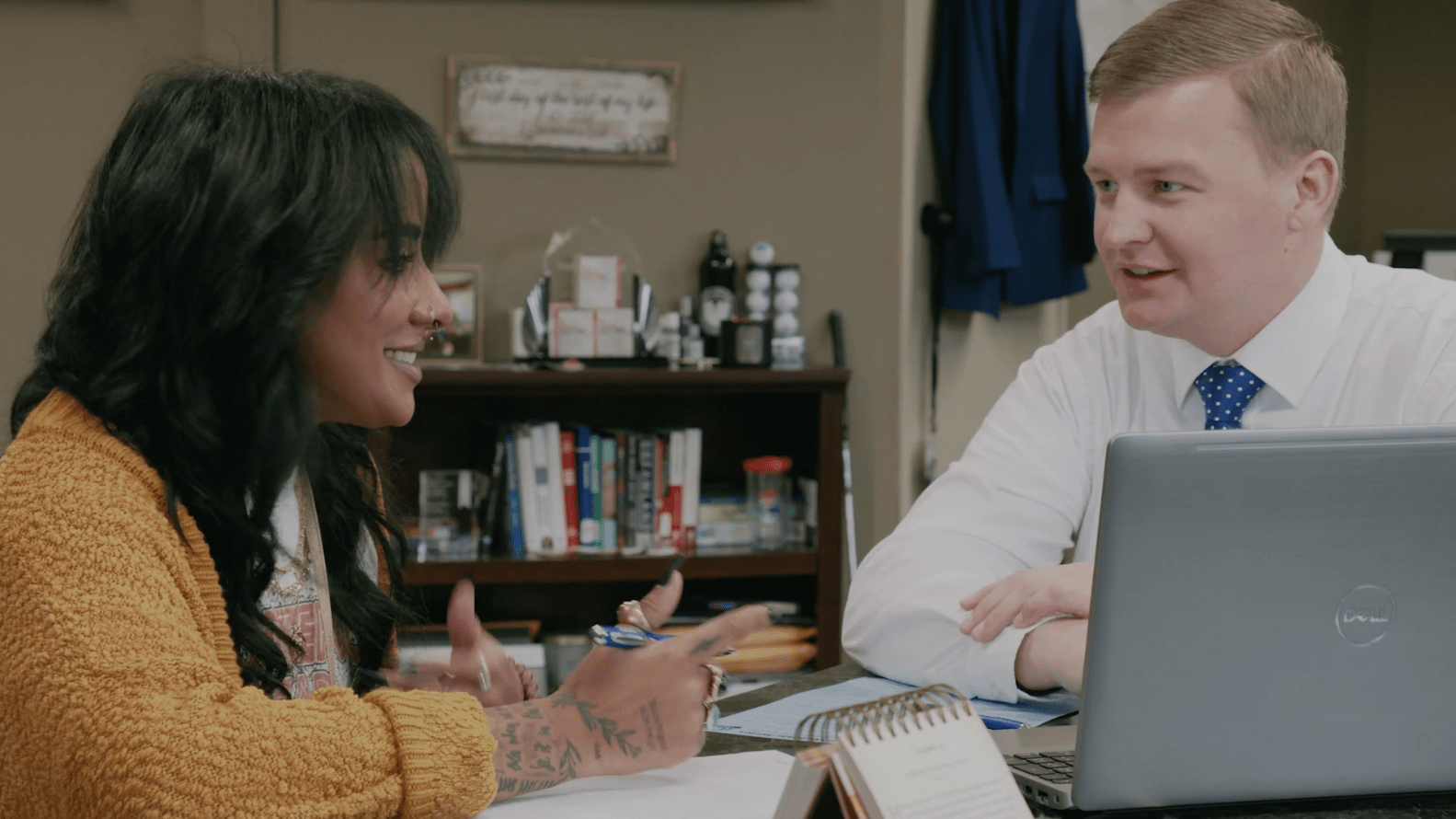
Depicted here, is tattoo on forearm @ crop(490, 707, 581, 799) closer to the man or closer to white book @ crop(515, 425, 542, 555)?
the man

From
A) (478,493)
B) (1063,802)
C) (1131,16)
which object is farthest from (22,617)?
(1131,16)

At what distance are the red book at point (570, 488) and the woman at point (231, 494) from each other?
6.19 ft

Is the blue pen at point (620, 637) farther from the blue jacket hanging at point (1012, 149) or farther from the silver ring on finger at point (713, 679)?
the blue jacket hanging at point (1012, 149)

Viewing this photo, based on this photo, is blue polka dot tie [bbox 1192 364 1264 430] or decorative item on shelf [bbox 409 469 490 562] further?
decorative item on shelf [bbox 409 469 490 562]

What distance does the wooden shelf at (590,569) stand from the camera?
2928 millimetres

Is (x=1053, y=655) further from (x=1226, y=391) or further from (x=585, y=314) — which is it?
(x=585, y=314)

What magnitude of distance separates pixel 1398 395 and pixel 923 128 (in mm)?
2097

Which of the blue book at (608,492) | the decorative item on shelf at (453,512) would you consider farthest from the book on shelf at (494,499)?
the blue book at (608,492)

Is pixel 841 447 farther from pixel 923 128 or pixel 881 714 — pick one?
pixel 881 714

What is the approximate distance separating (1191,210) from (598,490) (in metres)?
1.86

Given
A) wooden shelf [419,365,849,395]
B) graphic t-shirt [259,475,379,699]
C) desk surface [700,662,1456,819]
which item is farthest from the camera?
wooden shelf [419,365,849,395]

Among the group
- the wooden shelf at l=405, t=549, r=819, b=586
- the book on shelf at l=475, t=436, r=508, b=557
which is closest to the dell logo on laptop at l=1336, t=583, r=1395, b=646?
the wooden shelf at l=405, t=549, r=819, b=586

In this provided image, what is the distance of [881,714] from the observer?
28.2 inches

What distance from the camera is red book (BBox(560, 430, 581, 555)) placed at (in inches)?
119
